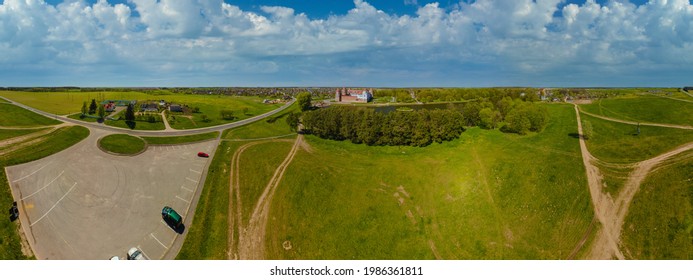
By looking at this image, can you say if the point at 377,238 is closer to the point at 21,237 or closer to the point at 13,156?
the point at 21,237

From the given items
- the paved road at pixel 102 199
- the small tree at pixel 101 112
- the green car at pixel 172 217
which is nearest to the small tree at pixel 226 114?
the small tree at pixel 101 112

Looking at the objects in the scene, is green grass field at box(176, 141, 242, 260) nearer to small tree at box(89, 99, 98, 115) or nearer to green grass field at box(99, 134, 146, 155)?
green grass field at box(99, 134, 146, 155)

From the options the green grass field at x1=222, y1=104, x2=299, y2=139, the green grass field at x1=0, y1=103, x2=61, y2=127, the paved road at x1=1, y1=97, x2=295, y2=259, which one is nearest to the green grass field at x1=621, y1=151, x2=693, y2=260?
the paved road at x1=1, y1=97, x2=295, y2=259

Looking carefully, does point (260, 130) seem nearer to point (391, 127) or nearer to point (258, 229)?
point (391, 127)

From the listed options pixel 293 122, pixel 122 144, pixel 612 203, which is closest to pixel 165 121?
pixel 122 144

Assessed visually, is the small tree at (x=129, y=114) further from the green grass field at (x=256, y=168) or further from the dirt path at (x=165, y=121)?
the green grass field at (x=256, y=168)

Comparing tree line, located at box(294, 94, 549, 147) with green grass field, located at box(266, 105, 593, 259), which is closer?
green grass field, located at box(266, 105, 593, 259)
